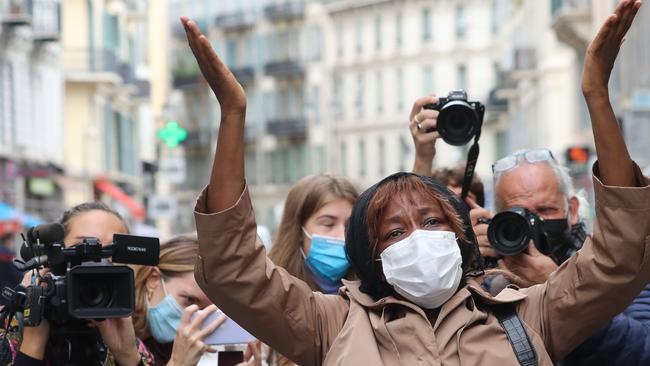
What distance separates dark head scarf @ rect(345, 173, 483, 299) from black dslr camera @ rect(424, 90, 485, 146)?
1.50m

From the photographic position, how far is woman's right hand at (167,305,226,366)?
18.1 ft

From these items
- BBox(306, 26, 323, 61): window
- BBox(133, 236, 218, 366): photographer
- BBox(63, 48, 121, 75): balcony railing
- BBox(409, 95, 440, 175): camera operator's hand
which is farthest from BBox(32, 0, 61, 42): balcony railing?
A: BBox(306, 26, 323, 61): window

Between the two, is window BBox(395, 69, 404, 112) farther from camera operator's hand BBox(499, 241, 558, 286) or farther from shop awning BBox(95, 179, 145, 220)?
camera operator's hand BBox(499, 241, 558, 286)

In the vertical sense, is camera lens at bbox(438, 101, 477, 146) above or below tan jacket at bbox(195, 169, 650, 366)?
above

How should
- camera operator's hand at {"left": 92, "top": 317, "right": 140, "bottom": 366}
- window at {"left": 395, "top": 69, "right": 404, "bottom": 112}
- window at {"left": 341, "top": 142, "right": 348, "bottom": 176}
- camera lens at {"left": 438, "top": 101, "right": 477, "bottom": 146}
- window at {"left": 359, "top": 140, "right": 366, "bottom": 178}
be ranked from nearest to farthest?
camera operator's hand at {"left": 92, "top": 317, "right": 140, "bottom": 366} → camera lens at {"left": 438, "top": 101, "right": 477, "bottom": 146} → window at {"left": 395, "top": 69, "right": 404, "bottom": 112} → window at {"left": 359, "top": 140, "right": 366, "bottom": 178} → window at {"left": 341, "top": 142, "right": 348, "bottom": 176}

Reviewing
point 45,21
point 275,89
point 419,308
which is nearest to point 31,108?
point 45,21

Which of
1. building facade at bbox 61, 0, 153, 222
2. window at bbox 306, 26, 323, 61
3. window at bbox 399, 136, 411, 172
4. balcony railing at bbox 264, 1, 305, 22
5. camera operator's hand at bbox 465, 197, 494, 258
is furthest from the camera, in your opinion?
balcony railing at bbox 264, 1, 305, 22

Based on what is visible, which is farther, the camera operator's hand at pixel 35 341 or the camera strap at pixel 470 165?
the camera strap at pixel 470 165

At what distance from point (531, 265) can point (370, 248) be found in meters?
1.17

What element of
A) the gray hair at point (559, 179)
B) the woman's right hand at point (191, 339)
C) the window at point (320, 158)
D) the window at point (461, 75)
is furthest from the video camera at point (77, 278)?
the window at point (320, 158)

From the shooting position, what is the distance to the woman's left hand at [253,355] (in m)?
5.49

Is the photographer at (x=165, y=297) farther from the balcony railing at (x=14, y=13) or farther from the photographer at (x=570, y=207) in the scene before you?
the balcony railing at (x=14, y=13)

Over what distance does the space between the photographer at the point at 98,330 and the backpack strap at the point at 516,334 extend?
5.13 feet

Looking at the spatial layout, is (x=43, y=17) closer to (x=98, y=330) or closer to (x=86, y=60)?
(x=86, y=60)
